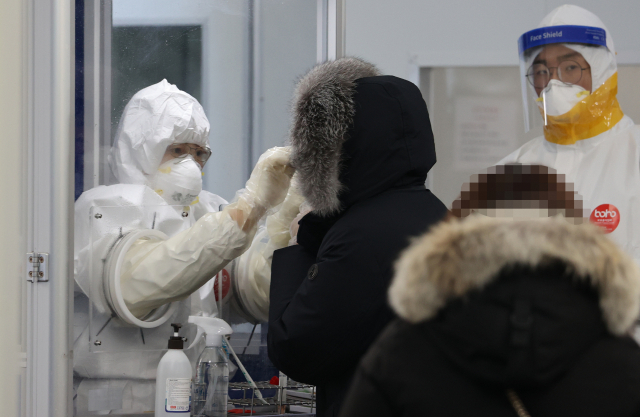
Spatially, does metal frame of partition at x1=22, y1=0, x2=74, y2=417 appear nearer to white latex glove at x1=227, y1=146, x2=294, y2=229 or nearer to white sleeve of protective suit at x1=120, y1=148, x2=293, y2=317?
white sleeve of protective suit at x1=120, y1=148, x2=293, y2=317

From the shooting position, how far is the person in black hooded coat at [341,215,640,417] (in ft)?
2.36

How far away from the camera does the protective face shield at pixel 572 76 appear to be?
2.51m

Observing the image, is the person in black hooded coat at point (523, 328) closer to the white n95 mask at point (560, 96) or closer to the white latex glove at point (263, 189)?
the white latex glove at point (263, 189)

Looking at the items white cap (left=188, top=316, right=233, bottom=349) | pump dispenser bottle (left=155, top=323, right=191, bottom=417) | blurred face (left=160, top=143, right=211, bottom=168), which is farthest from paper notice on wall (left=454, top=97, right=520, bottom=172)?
pump dispenser bottle (left=155, top=323, right=191, bottom=417)

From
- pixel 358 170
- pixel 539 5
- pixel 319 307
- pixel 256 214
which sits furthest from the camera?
pixel 539 5

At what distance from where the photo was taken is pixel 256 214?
1732 mm

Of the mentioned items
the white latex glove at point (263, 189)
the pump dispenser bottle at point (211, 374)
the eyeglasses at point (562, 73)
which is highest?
the eyeglasses at point (562, 73)

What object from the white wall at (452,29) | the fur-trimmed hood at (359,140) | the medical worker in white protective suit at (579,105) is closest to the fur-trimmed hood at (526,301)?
the fur-trimmed hood at (359,140)

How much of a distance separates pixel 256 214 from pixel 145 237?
11.9 inches

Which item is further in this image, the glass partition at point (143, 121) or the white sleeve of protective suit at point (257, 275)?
the white sleeve of protective suit at point (257, 275)

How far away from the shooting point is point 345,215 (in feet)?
Answer: 4.25

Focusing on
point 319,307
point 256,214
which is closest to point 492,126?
point 256,214

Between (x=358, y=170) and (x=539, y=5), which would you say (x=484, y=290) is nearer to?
(x=358, y=170)

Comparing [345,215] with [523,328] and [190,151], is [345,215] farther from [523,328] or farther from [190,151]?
[190,151]
